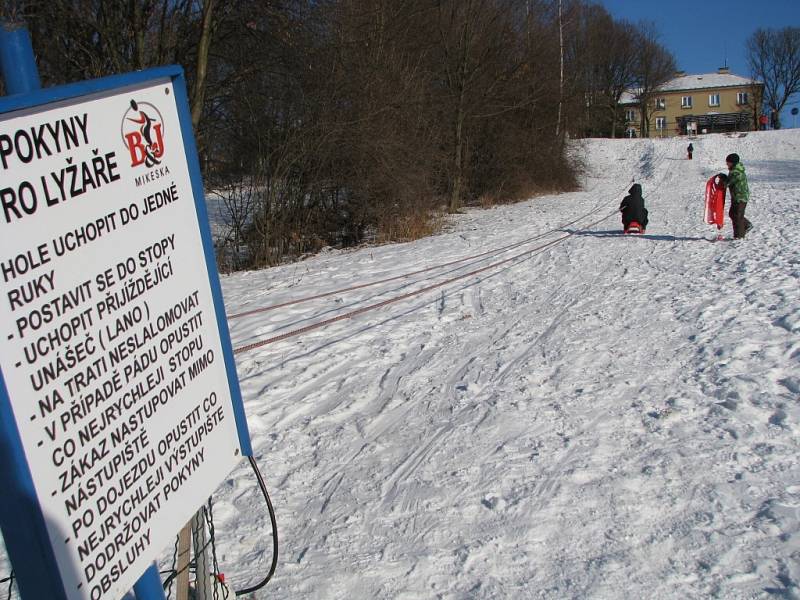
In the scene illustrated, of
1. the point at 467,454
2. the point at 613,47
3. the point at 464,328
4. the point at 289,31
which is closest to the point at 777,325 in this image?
the point at 464,328

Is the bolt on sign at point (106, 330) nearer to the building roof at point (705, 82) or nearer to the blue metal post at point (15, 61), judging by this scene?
the blue metal post at point (15, 61)

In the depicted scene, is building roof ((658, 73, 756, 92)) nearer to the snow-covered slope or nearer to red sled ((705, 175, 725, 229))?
red sled ((705, 175, 725, 229))

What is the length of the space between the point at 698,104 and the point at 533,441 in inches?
4203

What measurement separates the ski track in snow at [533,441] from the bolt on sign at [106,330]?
65.8 inches

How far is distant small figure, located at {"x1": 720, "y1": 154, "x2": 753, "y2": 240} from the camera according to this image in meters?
12.4

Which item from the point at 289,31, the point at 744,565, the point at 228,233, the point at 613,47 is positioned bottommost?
the point at 744,565

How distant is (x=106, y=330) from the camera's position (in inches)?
77.0

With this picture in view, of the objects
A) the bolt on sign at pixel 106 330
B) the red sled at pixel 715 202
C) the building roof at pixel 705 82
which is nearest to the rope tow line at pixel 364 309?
the red sled at pixel 715 202

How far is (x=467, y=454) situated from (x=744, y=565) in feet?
6.37

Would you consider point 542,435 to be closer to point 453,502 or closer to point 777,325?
point 453,502

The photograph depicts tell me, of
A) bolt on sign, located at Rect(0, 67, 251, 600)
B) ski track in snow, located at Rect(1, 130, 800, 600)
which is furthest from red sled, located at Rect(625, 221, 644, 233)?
bolt on sign, located at Rect(0, 67, 251, 600)

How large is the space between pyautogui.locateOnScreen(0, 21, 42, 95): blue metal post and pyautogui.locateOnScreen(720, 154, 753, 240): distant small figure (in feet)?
41.3

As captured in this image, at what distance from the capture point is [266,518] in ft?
14.0

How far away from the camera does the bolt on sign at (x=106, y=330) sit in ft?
5.49
